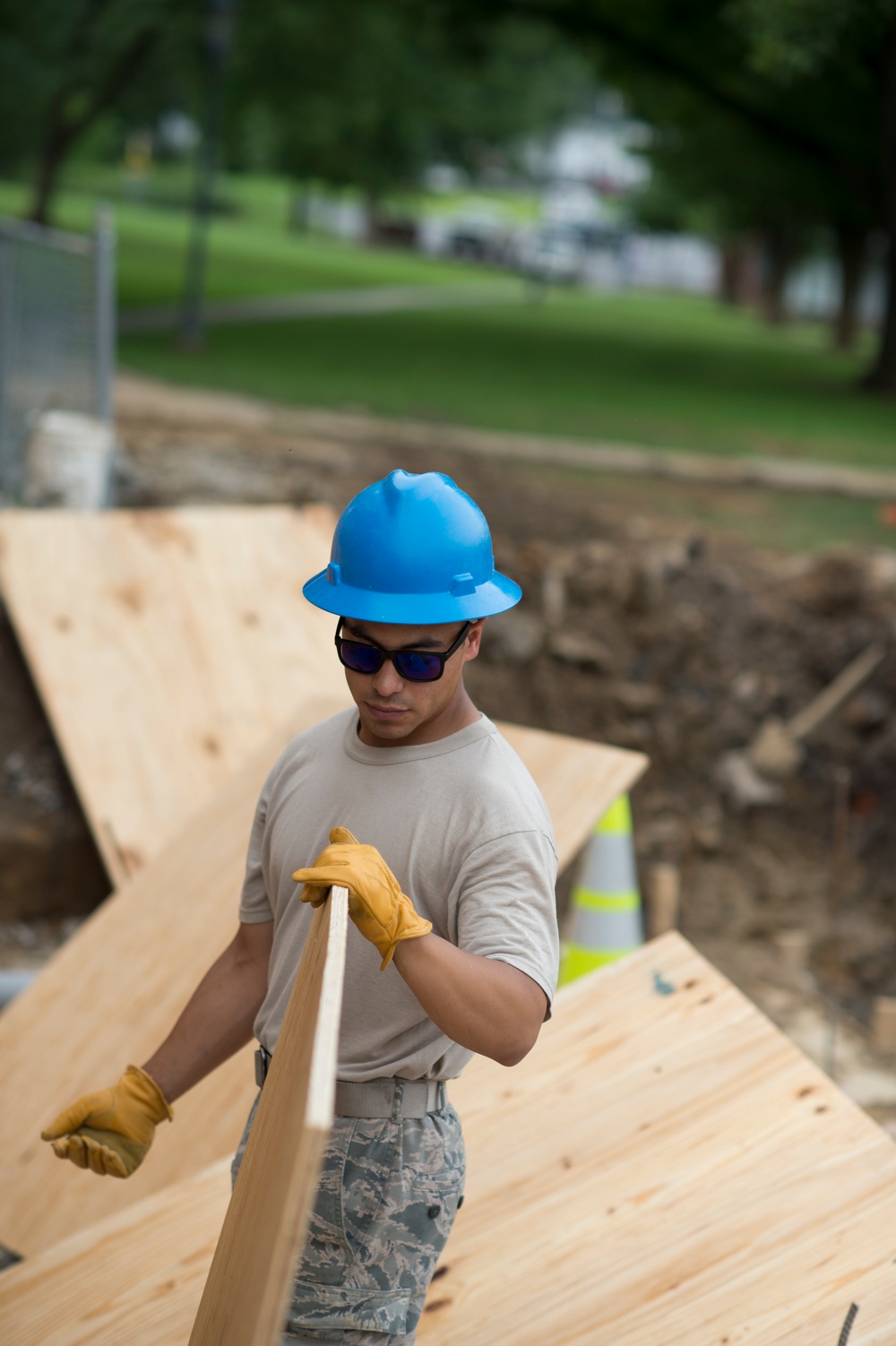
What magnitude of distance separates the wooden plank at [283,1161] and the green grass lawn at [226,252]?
23.6 m

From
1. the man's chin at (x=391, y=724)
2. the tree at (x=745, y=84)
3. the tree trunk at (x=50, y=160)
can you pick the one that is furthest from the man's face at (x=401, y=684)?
the tree trunk at (x=50, y=160)

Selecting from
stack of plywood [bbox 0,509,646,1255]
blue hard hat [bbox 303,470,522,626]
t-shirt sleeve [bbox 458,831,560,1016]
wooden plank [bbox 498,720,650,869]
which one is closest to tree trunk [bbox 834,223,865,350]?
stack of plywood [bbox 0,509,646,1255]

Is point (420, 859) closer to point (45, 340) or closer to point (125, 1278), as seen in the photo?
point (125, 1278)

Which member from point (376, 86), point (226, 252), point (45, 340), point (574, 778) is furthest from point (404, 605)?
point (226, 252)

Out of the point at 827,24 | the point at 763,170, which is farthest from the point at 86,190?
the point at 827,24

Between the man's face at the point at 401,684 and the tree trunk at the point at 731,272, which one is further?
the tree trunk at the point at 731,272

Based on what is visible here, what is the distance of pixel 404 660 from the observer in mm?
2326

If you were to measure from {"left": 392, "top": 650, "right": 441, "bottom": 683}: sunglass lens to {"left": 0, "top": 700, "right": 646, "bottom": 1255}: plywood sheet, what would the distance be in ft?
6.75

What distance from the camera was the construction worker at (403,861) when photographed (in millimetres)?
2289

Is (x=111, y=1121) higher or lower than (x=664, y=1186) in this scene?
higher

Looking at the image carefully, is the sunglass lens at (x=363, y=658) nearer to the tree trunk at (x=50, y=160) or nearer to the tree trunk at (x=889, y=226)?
the tree trunk at (x=889, y=226)

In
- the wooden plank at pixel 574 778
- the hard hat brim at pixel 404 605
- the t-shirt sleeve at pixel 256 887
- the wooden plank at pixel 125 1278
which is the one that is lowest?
the wooden plank at pixel 125 1278

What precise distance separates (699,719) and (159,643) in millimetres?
3313

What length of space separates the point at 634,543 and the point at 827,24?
983cm
